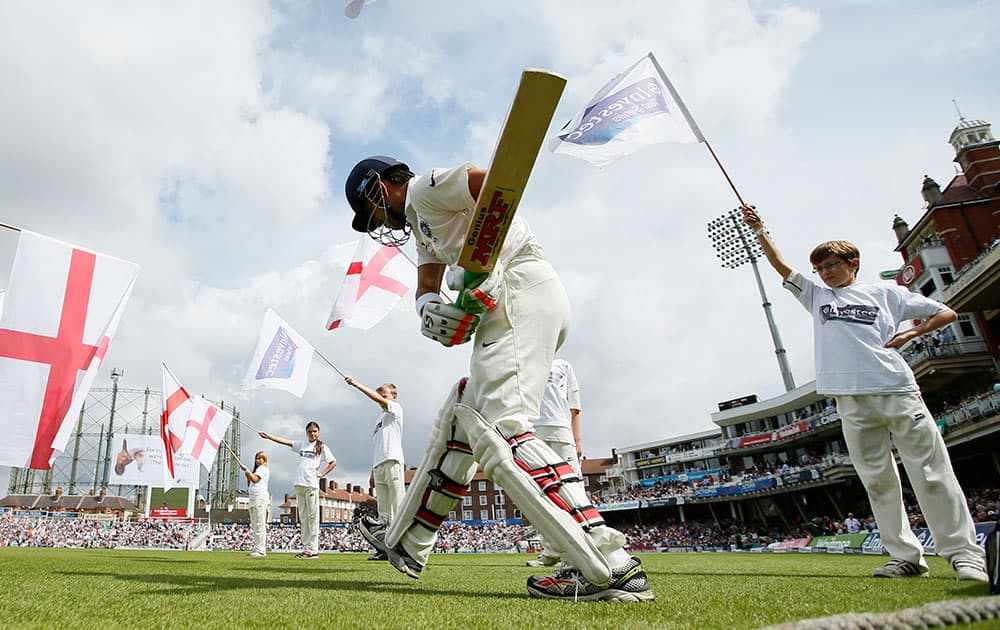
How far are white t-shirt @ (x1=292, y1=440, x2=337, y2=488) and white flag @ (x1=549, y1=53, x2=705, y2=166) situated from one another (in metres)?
7.53

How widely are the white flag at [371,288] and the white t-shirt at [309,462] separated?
2.99 metres

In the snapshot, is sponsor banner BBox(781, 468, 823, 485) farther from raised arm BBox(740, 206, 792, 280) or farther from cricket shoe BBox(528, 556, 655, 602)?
cricket shoe BBox(528, 556, 655, 602)

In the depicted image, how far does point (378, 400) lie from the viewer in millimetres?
7598

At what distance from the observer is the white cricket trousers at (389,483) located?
8523 millimetres

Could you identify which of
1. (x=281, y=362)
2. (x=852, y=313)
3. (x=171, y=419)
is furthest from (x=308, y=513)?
(x=852, y=313)

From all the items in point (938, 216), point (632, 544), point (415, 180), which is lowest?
point (632, 544)

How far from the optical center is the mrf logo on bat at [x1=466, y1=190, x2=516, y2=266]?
2434 mm

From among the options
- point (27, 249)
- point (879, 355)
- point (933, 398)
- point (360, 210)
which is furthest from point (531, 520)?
point (933, 398)

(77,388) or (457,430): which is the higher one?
(77,388)

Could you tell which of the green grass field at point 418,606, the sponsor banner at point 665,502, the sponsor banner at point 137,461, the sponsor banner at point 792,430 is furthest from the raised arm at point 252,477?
the sponsor banner at point 665,502

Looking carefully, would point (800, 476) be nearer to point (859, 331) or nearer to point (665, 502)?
point (665, 502)

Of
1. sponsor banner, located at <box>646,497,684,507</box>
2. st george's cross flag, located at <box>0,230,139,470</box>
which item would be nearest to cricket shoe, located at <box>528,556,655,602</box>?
st george's cross flag, located at <box>0,230,139,470</box>

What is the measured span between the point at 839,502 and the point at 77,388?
4889 cm

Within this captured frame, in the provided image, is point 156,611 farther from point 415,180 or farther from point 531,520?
point 415,180
